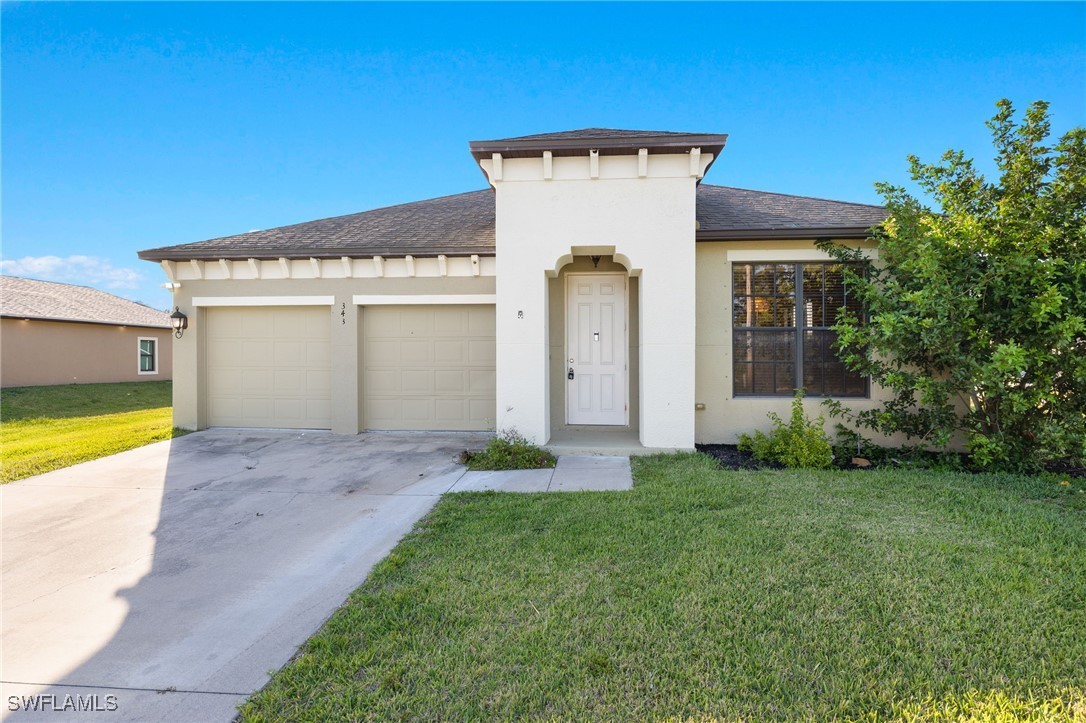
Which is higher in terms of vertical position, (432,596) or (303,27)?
(303,27)

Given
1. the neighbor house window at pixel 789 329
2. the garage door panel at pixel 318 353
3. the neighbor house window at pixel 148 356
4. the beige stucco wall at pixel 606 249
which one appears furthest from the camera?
the neighbor house window at pixel 148 356

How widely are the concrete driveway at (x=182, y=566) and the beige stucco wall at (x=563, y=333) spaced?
2.02m

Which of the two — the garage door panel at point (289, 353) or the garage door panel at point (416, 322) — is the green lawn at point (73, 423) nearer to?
the garage door panel at point (289, 353)

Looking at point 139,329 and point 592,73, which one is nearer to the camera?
point 592,73

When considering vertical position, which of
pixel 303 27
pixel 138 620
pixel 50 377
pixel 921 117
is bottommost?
pixel 138 620

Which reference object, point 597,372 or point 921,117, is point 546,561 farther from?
point 921,117

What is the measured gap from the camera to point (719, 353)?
7113 millimetres

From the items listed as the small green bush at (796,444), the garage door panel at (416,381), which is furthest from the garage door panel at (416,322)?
the small green bush at (796,444)

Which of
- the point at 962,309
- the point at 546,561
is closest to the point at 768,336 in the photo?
the point at 962,309

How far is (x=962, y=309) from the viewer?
17.3 ft

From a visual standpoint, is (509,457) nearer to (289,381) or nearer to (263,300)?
(289,381)

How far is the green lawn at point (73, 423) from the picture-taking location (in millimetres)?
6654

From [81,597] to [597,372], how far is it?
20.6 ft

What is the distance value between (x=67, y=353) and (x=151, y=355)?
3.18 m
